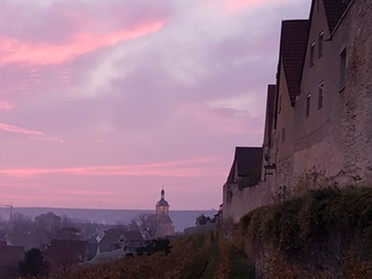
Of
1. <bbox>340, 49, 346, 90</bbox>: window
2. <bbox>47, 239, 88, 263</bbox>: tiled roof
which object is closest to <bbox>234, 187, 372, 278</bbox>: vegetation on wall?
<bbox>340, 49, 346, 90</bbox>: window

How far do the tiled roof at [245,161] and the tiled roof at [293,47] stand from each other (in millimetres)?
18493

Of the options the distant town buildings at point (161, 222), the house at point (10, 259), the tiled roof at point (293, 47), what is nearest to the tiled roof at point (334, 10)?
the tiled roof at point (293, 47)

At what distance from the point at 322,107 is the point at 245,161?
29.3m

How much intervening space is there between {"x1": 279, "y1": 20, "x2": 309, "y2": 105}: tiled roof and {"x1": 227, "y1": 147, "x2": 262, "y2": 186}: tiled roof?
60.7ft

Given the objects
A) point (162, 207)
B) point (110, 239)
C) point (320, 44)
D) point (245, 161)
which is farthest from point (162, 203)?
point (320, 44)

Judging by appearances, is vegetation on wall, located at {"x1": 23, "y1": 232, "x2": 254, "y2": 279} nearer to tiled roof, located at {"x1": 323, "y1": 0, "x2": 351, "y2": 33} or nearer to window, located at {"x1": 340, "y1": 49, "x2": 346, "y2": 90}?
window, located at {"x1": 340, "y1": 49, "x2": 346, "y2": 90}

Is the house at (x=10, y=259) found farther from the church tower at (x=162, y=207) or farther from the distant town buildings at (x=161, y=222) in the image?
the church tower at (x=162, y=207)

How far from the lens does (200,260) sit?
21.9 m

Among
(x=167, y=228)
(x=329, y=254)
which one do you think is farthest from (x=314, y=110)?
(x=167, y=228)

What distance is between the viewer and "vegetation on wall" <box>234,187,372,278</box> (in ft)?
29.6

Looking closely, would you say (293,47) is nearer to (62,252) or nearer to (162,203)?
(62,252)

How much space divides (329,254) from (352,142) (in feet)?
19.6

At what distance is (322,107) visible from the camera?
2009cm

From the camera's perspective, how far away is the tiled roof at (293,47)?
88.5ft
